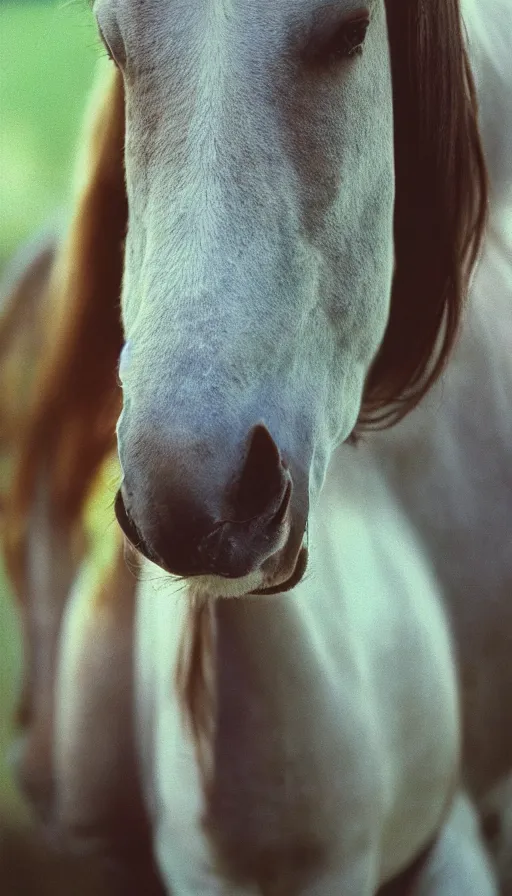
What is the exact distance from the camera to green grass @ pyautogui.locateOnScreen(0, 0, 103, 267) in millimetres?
784

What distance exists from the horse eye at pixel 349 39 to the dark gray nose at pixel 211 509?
0.55 ft

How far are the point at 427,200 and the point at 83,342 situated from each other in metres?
0.25

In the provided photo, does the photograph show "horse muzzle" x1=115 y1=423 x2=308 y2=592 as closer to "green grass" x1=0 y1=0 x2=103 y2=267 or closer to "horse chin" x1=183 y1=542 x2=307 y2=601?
"horse chin" x1=183 y1=542 x2=307 y2=601

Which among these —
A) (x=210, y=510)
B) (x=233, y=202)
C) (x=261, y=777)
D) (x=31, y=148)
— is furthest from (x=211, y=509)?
(x=31, y=148)

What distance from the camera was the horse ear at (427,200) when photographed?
0.52 m

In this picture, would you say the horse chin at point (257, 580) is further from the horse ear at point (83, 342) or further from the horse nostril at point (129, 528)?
the horse ear at point (83, 342)

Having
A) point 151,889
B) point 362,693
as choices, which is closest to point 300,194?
point 362,693

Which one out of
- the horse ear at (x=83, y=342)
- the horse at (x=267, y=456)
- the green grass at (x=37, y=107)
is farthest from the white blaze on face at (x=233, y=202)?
the green grass at (x=37, y=107)

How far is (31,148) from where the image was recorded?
2.70 ft

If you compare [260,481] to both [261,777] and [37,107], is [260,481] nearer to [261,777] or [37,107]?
[261,777]

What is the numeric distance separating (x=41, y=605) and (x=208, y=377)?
499 millimetres

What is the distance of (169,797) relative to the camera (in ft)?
2.03

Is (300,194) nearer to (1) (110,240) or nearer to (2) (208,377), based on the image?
(2) (208,377)

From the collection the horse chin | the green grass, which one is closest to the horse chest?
the horse chin
